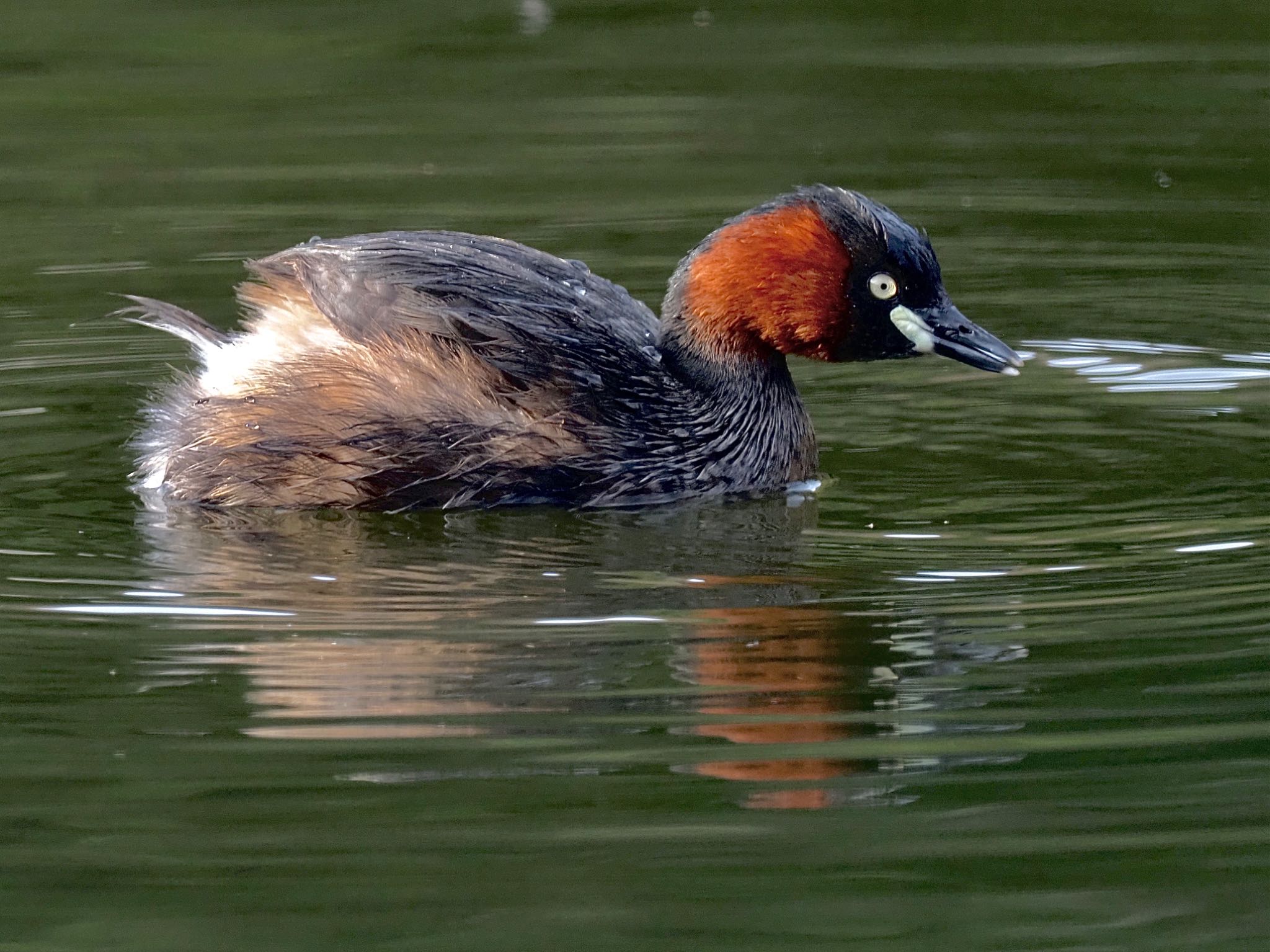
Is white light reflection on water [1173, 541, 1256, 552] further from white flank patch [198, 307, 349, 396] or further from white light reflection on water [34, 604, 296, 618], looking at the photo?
white flank patch [198, 307, 349, 396]

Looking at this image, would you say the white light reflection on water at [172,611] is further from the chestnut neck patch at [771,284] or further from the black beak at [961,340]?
the black beak at [961,340]

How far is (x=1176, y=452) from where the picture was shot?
689cm

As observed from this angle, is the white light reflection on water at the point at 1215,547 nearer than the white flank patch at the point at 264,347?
Yes

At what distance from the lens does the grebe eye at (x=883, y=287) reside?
6.82 meters

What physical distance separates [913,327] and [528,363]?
3.92 ft

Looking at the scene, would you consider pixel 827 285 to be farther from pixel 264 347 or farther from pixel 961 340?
pixel 264 347

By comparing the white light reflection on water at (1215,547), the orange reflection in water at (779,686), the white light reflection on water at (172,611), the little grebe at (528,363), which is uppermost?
the little grebe at (528,363)

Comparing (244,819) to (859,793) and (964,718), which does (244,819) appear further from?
(964,718)

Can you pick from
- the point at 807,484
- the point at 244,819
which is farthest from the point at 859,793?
the point at 807,484

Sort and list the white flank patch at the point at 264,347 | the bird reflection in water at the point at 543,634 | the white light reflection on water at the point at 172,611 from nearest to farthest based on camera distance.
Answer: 1. the bird reflection in water at the point at 543,634
2. the white light reflection on water at the point at 172,611
3. the white flank patch at the point at 264,347

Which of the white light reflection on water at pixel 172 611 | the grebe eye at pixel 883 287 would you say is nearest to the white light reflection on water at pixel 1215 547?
the grebe eye at pixel 883 287

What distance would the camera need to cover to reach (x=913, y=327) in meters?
6.86

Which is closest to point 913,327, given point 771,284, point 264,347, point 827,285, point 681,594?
point 827,285

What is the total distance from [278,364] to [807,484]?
61.2 inches
